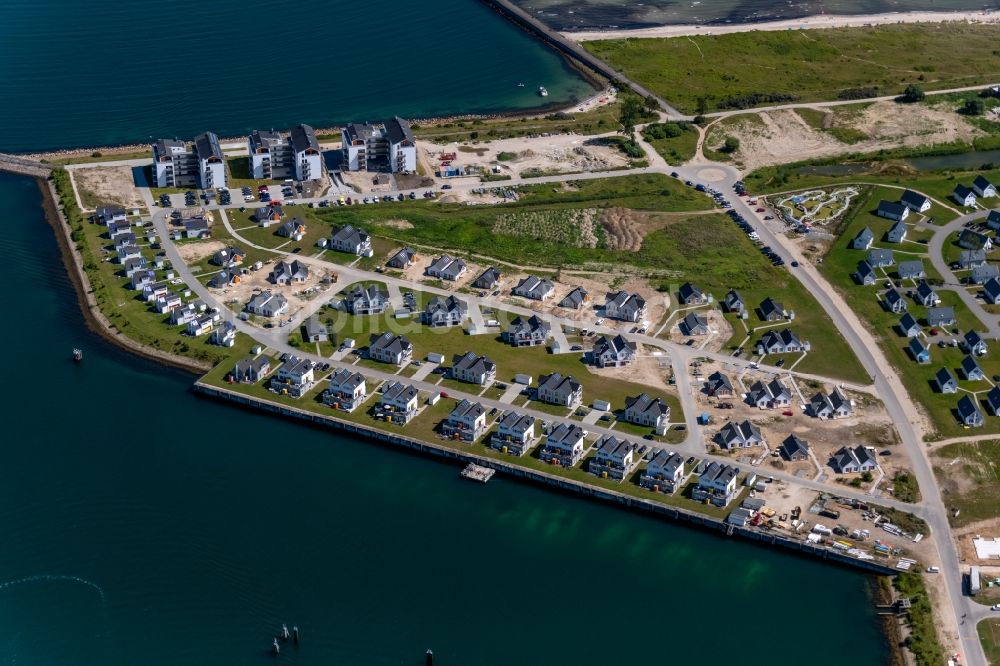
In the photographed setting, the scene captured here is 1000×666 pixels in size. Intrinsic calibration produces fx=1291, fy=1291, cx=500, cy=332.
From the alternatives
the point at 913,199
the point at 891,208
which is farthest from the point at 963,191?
the point at 891,208

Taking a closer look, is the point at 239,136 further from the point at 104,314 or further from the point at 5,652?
the point at 5,652

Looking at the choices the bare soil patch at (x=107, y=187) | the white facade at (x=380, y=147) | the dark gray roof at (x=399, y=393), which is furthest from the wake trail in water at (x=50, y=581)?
the white facade at (x=380, y=147)

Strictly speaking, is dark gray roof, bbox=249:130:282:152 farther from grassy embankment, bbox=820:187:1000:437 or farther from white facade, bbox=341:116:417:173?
grassy embankment, bbox=820:187:1000:437

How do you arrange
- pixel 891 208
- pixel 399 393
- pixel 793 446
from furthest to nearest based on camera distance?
pixel 891 208 < pixel 399 393 < pixel 793 446

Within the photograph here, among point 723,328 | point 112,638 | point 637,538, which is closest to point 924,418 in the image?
point 723,328

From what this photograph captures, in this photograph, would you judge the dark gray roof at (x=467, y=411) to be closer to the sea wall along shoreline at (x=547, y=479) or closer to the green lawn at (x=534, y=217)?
the sea wall along shoreline at (x=547, y=479)

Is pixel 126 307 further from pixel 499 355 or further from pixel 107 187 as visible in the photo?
pixel 499 355

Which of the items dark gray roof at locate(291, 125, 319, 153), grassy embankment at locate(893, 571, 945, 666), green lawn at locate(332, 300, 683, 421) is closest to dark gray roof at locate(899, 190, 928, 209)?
green lawn at locate(332, 300, 683, 421)
